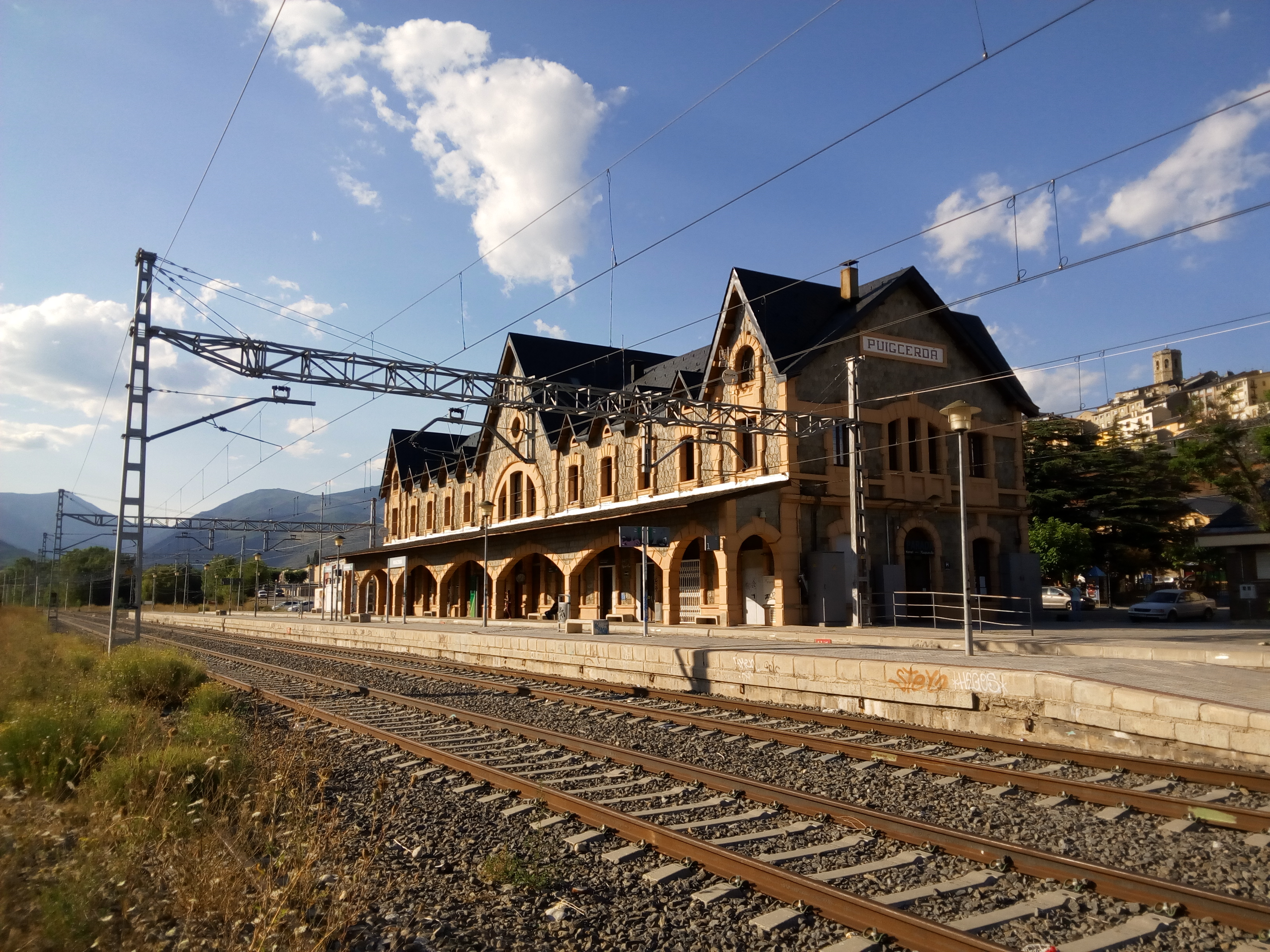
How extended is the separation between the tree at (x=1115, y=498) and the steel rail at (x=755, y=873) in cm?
4320

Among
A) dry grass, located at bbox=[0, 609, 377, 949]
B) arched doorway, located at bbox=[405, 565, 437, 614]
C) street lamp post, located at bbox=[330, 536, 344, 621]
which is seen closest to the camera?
dry grass, located at bbox=[0, 609, 377, 949]

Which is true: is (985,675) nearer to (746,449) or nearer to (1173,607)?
(746,449)

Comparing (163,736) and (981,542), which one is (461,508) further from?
(163,736)

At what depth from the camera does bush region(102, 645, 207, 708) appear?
13977 millimetres

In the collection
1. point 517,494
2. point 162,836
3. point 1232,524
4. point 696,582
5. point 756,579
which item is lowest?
point 162,836

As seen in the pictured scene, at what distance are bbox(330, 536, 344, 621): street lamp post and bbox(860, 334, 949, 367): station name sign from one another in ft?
89.4

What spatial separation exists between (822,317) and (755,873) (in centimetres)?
2745

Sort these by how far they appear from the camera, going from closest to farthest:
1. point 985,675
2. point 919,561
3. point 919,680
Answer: point 985,675 < point 919,680 < point 919,561

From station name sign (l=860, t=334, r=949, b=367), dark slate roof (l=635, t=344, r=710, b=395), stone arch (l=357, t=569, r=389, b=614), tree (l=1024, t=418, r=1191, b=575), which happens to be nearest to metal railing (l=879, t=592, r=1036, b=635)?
station name sign (l=860, t=334, r=949, b=367)

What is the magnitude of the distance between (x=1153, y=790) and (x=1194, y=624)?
1043 inches

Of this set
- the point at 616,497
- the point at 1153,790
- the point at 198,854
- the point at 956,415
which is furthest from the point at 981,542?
the point at 198,854

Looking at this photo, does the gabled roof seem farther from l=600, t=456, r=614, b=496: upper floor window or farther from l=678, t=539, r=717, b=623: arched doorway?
l=678, t=539, r=717, b=623: arched doorway

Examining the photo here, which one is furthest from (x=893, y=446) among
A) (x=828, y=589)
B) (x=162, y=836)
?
(x=162, y=836)

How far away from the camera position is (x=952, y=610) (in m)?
30.4
